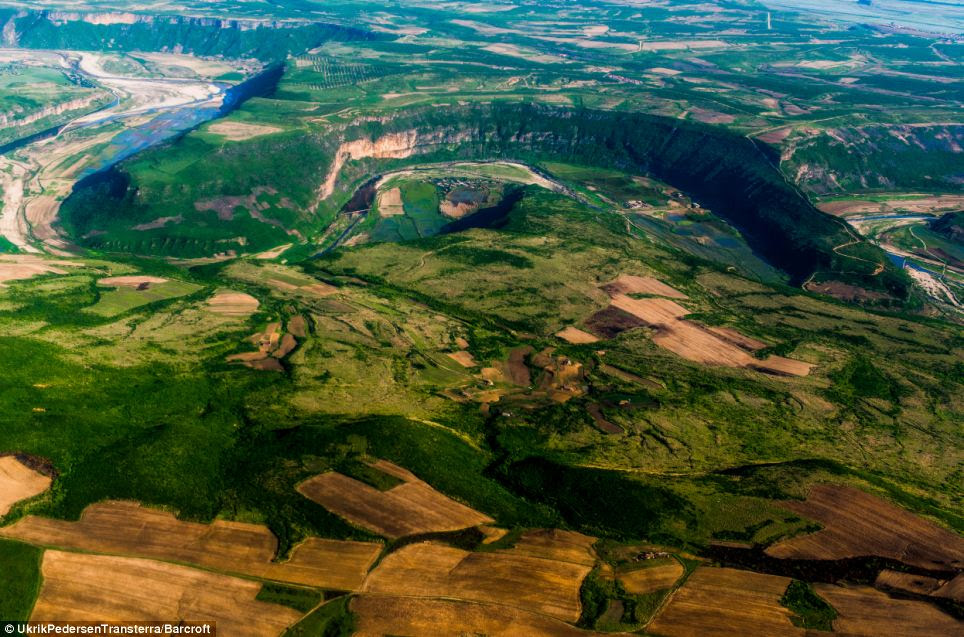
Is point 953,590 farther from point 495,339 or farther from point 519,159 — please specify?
point 519,159

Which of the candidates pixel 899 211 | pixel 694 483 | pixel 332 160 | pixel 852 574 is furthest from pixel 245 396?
pixel 899 211

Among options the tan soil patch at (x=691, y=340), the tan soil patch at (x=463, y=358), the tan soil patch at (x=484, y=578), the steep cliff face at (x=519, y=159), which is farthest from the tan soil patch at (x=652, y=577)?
the steep cliff face at (x=519, y=159)

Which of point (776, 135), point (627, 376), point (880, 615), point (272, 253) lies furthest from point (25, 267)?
point (776, 135)

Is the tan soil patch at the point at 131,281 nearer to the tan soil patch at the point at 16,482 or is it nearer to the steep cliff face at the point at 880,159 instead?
the tan soil patch at the point at 16,482

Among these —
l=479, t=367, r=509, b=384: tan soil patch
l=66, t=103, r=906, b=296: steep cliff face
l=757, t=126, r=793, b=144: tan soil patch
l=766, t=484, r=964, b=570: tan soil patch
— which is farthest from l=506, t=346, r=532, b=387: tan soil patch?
l=757, t=126, r=793, b=144: tan soil patch

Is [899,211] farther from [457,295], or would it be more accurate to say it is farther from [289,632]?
[289,632]

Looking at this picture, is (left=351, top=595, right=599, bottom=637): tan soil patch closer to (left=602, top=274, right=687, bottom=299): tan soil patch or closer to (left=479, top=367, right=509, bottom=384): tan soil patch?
(left=479, top=367, right=509, bottom=384): tan soil patch
